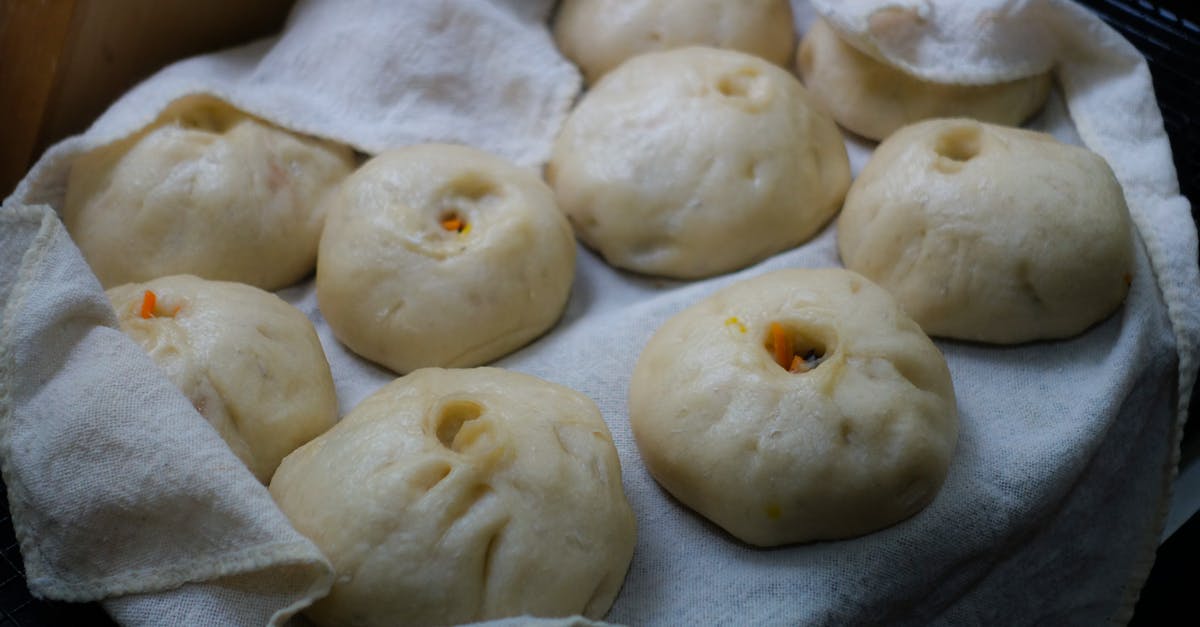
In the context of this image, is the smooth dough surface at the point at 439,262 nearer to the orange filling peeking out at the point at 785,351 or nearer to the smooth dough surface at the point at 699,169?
the smooth dough surface at the point at 699,169

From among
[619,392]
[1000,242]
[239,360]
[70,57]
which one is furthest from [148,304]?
[1000,242]

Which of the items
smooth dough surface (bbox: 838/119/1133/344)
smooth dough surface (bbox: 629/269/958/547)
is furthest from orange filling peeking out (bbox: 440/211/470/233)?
smooth dough surface (bbox: 838/119/1133/344)

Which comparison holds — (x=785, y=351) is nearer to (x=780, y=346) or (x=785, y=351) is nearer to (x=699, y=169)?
(x=780, y=346)

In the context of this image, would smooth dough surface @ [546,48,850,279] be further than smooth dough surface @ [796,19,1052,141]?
No

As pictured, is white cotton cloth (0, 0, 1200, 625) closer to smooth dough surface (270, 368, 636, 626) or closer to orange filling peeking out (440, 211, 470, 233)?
smooth dough surface (270, 368, 636, 626)

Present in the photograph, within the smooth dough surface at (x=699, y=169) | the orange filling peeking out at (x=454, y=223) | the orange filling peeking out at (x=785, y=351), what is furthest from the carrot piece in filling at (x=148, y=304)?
the orange filling peeking out at (x=785, y=351)

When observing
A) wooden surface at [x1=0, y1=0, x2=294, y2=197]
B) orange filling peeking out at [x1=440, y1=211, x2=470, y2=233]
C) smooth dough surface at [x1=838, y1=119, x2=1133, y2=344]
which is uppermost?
wooden surface at [x1=0, y1=0, x2=294, y2=197]
